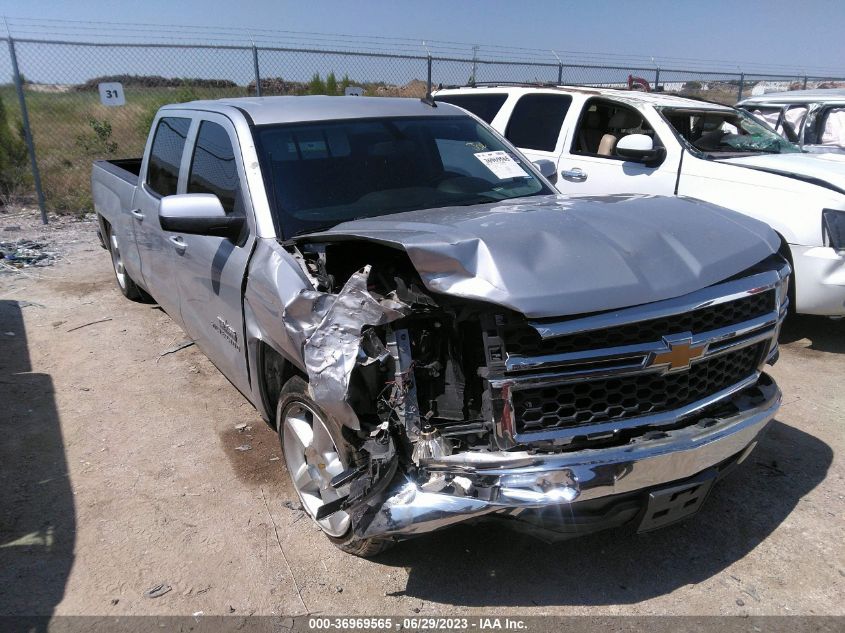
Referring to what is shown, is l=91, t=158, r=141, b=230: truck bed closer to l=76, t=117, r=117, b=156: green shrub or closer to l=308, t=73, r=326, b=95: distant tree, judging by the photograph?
l=308, t=73, r=326, b=95: distant tree

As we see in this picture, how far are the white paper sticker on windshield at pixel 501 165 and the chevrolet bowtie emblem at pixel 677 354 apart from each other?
178cm

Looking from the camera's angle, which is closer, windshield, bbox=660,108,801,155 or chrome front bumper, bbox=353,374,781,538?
chrome front bumper, bbox=353,374,781,538

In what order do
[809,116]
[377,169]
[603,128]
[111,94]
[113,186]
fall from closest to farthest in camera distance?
1. [377,169]
2. [113,186]
3. [603,128]
4. [809,116]
5. [111,94]

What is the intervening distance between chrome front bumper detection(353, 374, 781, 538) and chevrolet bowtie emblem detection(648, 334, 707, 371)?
0.26 meters

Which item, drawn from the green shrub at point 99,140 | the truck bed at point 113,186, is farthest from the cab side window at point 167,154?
the green shrub at point 99,140

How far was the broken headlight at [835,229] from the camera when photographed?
16.0ft

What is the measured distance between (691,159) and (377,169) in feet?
11.5

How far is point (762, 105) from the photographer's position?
350 inches

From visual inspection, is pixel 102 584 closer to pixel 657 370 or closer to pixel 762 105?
pixel 657 370

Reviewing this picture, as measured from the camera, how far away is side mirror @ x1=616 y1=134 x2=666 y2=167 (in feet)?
19.1

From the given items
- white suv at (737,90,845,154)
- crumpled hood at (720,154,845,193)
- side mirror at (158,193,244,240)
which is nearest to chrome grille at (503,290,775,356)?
side mirror at (158,193,244,240)

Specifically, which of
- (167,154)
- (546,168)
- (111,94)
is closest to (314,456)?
(546,168)

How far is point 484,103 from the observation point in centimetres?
746

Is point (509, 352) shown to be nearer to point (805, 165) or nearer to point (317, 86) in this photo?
point (805, 165)
